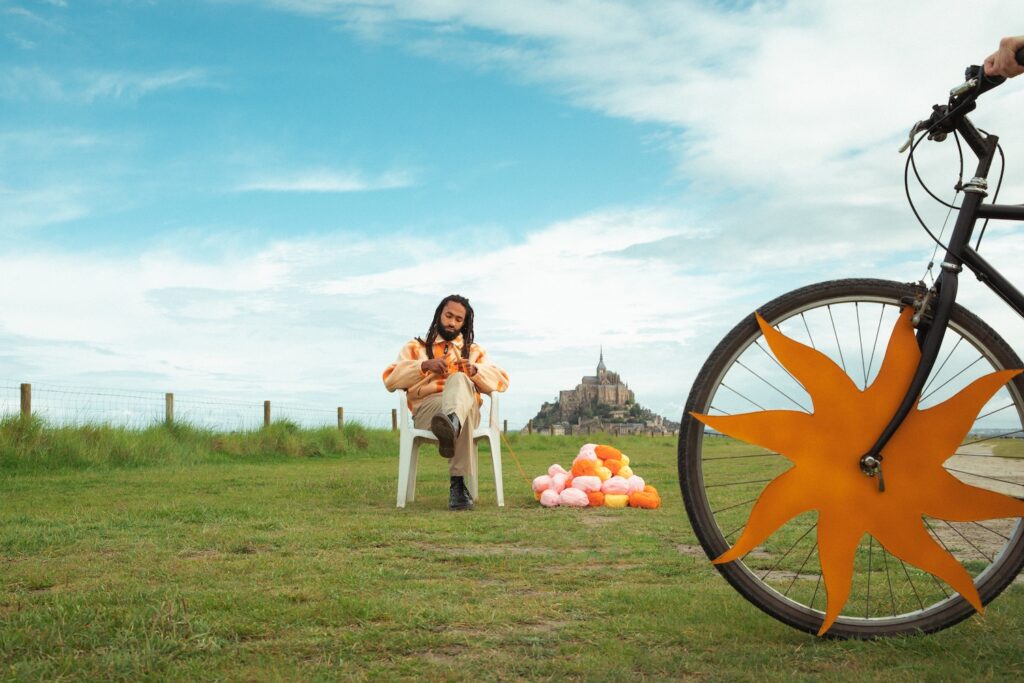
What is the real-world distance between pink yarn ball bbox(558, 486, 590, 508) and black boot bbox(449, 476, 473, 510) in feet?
2.27

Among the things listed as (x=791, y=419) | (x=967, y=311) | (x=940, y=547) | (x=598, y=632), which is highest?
(x=967, y=311)

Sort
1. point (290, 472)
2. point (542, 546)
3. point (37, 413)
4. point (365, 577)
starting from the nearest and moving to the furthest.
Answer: point (365, 577) < point (542, 546) < point (290, 472) < point (37, 413)

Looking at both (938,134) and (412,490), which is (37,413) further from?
(938,134)

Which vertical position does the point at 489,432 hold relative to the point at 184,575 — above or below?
above

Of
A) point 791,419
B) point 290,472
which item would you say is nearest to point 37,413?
point 290,472

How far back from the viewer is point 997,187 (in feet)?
8.90

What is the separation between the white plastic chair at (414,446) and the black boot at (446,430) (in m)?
0.23

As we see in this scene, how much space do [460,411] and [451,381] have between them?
233mm

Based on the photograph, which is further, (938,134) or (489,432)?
(489,432)

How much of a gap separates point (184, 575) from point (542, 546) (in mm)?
1741

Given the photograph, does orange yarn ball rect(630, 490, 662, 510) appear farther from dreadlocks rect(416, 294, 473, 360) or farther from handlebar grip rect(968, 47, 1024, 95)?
handlebar grip rect(968, 47, 1024, 95)

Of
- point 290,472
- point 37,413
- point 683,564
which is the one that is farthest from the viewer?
point 37,413

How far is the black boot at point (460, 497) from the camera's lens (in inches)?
247

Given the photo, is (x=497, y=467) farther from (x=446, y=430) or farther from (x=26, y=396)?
(x=26, y=396)
